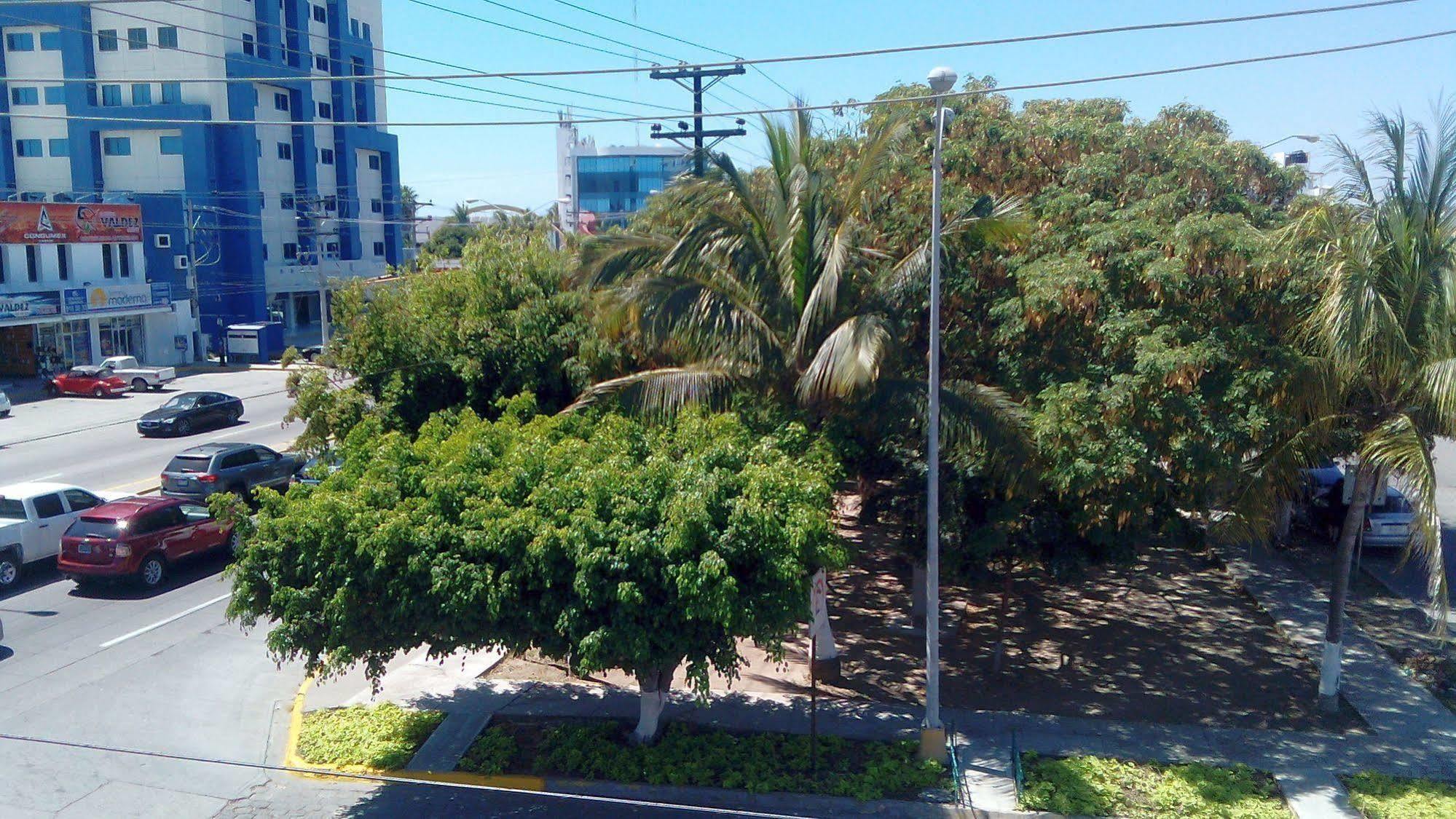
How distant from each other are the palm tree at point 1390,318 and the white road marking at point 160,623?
1473cm

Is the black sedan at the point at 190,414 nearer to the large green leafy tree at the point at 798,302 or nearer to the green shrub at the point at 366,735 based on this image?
the green shrub at the point at 366,735

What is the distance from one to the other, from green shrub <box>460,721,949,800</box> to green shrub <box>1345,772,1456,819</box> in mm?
4207

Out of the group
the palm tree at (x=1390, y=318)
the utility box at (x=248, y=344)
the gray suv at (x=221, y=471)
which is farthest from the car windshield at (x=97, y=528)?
the utility box at (x=248, y=344)

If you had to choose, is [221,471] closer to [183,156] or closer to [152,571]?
[152,571]

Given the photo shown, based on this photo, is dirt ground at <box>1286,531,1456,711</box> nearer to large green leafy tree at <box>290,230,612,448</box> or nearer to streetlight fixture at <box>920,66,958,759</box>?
streetlight fixture at <box>920,66,958,759</box>

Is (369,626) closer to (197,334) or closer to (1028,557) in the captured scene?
(1028,557)

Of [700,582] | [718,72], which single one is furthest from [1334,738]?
[718,72]

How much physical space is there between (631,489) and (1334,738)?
347 inches

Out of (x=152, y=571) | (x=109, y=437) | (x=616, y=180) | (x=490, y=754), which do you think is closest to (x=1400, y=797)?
(x=490, y=754)

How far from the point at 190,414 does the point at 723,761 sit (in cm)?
2934

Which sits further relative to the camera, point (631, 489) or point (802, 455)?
point (802, 455)

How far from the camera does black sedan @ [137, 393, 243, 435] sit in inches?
1380

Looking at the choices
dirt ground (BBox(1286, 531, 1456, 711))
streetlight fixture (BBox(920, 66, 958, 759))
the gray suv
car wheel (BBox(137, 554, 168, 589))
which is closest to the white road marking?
car wheel (BBox(137, 554, 168, 589))

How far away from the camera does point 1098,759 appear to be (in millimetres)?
12352
